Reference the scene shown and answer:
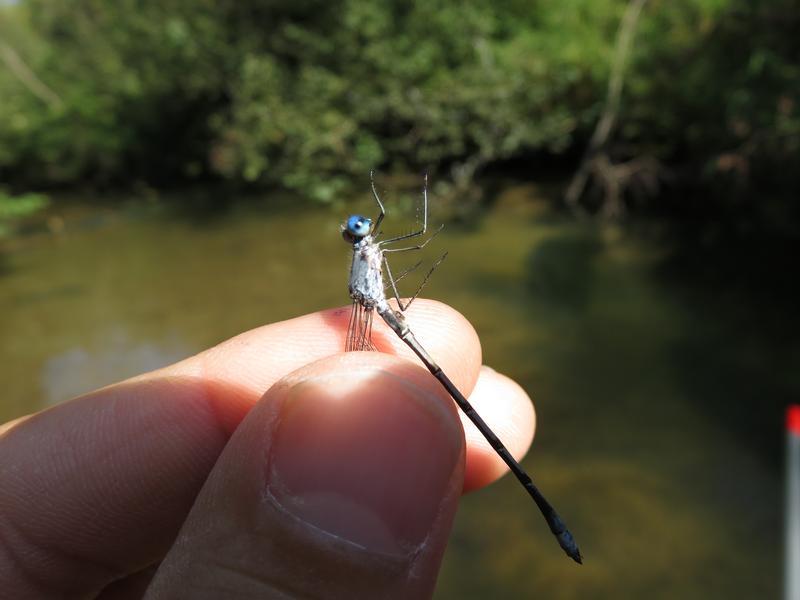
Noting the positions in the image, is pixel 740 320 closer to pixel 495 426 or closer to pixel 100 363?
pixel 495 426

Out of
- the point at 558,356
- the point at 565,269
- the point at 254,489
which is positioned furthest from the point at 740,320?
the point at 254,489

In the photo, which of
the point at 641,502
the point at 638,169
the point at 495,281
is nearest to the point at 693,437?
the point at 641,502

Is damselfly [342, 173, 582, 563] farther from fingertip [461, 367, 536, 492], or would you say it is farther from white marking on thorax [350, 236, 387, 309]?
fingertip [461, 367, 536, 492]

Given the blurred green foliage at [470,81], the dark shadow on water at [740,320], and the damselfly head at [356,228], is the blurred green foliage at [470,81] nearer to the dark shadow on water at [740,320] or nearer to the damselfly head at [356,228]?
the dark shadow on water at [740,320]

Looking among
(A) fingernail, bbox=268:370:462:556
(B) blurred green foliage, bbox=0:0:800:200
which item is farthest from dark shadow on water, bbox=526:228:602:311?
(A) fingernail, bbox=268:370:462:556

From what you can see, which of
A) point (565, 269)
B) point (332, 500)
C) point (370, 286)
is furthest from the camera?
point (565, 269)

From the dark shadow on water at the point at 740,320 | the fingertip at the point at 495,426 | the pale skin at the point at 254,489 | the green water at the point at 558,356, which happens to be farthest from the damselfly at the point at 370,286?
the dark shadow on water at the point at 740,320
